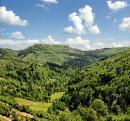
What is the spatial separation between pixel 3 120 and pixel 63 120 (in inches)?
1507

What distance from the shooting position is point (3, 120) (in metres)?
200

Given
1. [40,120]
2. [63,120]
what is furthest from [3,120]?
[63,120]

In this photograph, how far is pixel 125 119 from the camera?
7687 inches

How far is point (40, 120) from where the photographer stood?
200 metres

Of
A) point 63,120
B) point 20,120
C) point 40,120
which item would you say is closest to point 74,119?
point 63,120

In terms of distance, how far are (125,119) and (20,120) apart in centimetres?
6626

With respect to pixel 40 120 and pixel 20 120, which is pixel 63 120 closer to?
pixel 40 120

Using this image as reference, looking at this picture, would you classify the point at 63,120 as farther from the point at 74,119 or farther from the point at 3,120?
the point at 3,120

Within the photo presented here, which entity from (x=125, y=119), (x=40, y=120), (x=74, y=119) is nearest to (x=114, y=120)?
(x=125, y=119)

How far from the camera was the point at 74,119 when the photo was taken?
19950 cm

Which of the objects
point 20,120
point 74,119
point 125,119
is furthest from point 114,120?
point 20,120

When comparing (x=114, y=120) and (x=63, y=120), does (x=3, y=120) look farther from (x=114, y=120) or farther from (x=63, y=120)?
(x=114, y=120)

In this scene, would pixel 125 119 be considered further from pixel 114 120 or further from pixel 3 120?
pixel 3 120

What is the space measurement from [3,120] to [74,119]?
4529cm
